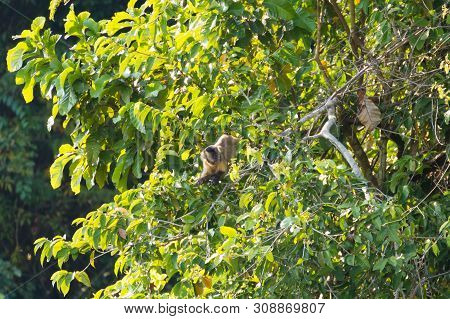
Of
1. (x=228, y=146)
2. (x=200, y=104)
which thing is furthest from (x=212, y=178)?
(x=200, y=104)

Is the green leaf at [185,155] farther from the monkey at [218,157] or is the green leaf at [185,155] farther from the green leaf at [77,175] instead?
the green leaf at [77,175]

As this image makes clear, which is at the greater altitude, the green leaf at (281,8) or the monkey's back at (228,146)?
the green leaf at (281,8)

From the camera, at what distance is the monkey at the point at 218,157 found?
328 centimetres

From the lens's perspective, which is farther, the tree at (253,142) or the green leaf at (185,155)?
the green leaf at (185,155)

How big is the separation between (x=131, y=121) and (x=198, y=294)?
1.97 ft

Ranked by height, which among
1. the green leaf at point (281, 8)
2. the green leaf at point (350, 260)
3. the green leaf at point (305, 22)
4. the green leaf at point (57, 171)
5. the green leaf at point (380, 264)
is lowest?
the green leaf at point (350, 260)

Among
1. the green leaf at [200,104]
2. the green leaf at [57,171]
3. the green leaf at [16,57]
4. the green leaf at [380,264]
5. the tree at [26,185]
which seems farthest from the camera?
the tree at [26,185]

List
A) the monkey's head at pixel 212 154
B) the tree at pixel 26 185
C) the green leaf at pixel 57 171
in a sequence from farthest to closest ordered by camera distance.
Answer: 1. the tree at pixel 26 185
2. the green leaf at pixel 57 171
3. the monkey's head at pixel 212 154

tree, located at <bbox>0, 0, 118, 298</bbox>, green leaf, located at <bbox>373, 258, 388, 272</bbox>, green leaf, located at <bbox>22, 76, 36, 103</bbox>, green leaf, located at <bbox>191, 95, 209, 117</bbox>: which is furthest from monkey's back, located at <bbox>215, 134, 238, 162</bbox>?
tree, located at <bbox>0, 0, 118, 298</bbox>

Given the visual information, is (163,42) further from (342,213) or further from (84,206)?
(84,206)

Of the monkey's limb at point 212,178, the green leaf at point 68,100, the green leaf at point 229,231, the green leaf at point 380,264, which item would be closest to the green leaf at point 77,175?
the green leaf at point 68,100

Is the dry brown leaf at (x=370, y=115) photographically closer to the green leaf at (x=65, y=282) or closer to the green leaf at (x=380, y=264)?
the green leaf at (x=380, y=264)

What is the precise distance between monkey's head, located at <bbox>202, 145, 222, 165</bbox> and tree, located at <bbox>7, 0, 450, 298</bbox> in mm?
58

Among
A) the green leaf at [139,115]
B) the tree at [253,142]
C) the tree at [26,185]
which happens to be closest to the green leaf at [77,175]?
the tree at [253,142]
